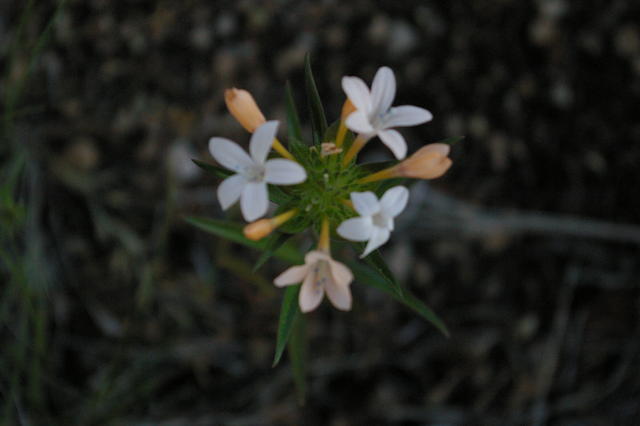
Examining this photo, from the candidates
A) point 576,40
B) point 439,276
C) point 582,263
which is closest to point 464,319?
point 439,276

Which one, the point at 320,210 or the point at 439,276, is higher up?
the point at 439,276

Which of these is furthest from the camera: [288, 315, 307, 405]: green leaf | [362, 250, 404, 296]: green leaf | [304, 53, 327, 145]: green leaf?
[288, 315, 307, 405]: green leaf

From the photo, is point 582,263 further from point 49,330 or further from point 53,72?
point 53,72

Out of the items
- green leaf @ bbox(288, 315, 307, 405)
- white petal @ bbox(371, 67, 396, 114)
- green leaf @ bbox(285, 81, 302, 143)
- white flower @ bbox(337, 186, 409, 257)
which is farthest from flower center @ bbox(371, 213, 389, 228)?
green leaf @ bbox(288, 315, 307, 405)

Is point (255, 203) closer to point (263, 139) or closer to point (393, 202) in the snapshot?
point (263, 139)

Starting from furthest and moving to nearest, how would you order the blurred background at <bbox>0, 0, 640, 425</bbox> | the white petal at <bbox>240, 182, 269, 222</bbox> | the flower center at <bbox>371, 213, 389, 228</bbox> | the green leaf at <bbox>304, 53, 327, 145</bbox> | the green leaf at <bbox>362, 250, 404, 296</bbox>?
the blurred background at <bbox>0, 0, 640, 425</bbox> → the green leaf at <bbox>304, 53, 327, 145</bbox> → the green leaf at <bbox>362, 250, 404, 296</bbox> → the flower center at <bbox>371, 213, 389, 228</bbox> → the white petal at <bbox>240, 182, 269, 222</bbox>

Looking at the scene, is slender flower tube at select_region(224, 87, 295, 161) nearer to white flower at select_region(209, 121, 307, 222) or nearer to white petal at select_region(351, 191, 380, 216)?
white flower at select_region(209, 121, 307, 222)
